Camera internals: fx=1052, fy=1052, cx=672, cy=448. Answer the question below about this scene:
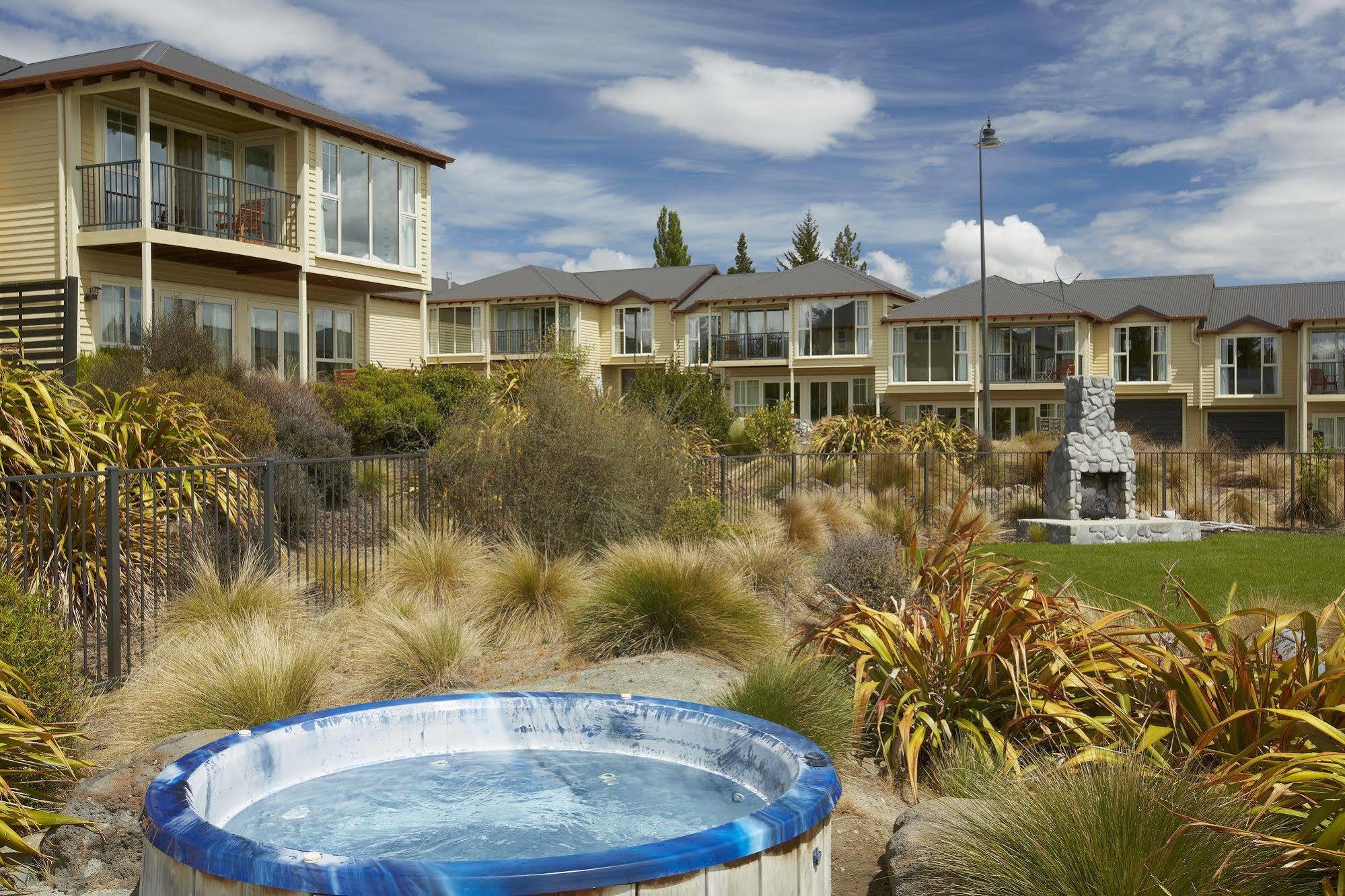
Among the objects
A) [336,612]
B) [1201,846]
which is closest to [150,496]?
[336,612]

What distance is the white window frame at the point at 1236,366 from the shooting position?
135 ft

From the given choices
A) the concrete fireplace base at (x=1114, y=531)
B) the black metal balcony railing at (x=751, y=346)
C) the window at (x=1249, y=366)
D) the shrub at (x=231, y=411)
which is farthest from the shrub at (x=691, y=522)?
the window at (x=1249, y=366)

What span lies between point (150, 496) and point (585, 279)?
41304 mm

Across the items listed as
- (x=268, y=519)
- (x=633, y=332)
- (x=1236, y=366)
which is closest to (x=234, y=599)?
(x=268, y=519)

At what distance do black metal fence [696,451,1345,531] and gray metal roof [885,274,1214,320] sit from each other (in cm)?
1765

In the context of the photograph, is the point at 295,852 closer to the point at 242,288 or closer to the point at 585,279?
the point at 242,288

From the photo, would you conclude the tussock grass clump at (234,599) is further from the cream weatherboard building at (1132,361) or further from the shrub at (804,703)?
the cream weatherboard building at (1132,361)

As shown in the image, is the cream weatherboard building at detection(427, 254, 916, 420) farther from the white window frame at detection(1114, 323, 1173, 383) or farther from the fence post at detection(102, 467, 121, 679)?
the fence post at detection(102, 467, 121, 679)

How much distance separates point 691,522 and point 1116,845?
31.3 feet

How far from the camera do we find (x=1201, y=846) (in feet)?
12.0

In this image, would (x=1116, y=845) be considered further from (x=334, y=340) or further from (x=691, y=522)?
(x=334, y=340)

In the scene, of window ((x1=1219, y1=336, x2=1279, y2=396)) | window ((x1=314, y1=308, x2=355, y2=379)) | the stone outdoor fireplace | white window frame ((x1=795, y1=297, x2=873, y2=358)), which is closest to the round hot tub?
the stone outdoor fireplace

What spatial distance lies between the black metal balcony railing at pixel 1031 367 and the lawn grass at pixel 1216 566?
74.7 feet

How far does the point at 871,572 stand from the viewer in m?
9.23
